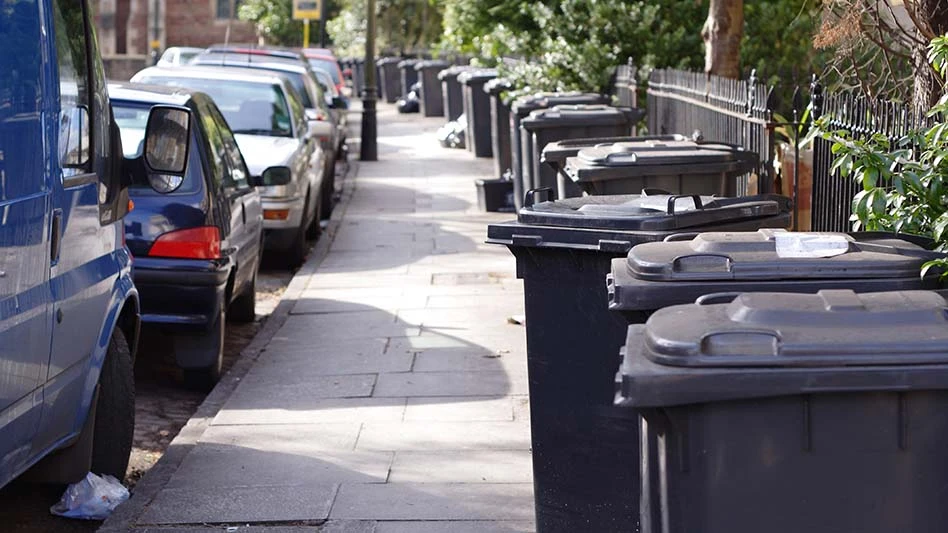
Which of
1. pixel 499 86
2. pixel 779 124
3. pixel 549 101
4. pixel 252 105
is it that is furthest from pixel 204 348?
pixel 499 86

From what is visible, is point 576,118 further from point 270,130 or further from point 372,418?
point 372,418

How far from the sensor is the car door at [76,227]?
5191mm

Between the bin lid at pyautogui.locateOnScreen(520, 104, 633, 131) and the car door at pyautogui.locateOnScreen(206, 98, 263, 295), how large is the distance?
315 cm

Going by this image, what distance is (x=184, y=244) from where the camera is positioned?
311 inches

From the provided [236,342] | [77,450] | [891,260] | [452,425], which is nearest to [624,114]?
[236,342]

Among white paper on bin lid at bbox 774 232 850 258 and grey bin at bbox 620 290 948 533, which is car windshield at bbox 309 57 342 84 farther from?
grey bin at bbox 620 290 948 533

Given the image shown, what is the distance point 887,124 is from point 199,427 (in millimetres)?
3681

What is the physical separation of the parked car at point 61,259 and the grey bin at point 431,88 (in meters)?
28.1

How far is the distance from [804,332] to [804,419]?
0.19 meters

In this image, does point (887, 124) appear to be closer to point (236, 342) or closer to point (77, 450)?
point (77, 450)

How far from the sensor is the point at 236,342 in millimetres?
10078

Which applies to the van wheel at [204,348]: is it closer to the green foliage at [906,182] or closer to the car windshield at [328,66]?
the green foliage at [906,182]

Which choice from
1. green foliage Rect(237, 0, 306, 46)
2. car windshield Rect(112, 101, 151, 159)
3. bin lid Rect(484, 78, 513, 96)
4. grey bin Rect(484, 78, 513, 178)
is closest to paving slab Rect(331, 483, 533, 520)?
car windshield Rect(112, 101, 151, 159)

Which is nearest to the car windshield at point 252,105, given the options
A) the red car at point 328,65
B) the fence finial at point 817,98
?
the fence finial at point 817,98
